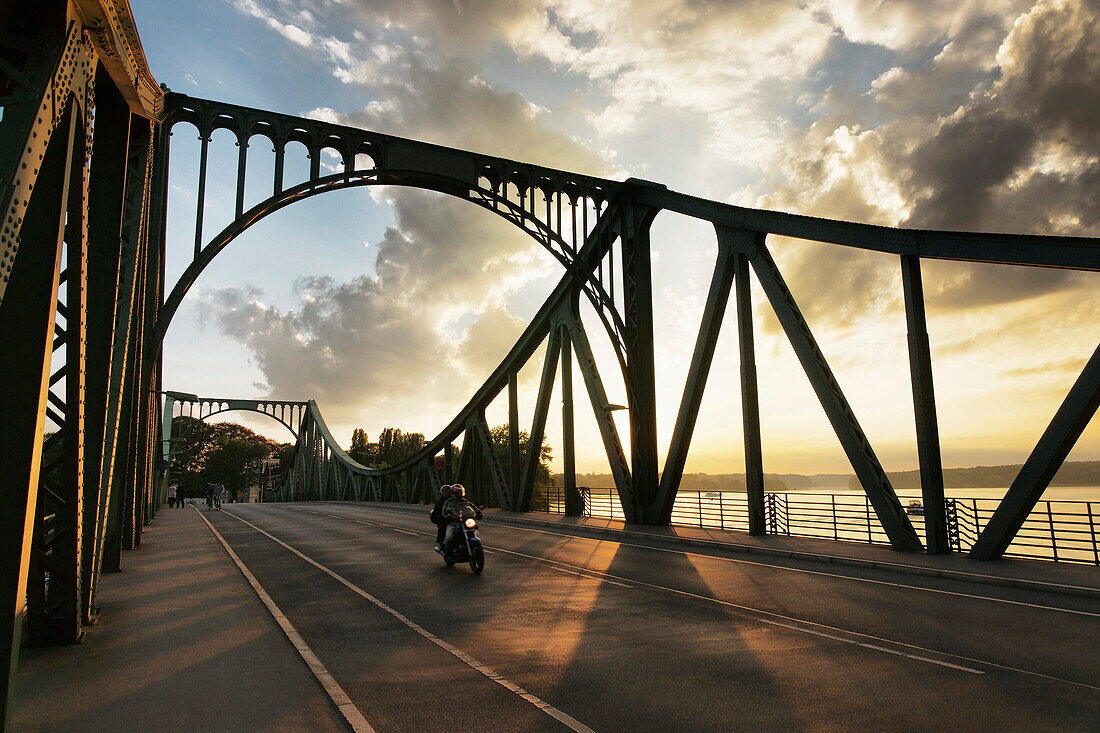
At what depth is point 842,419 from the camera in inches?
560

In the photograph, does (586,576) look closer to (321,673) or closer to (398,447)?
(321,673)

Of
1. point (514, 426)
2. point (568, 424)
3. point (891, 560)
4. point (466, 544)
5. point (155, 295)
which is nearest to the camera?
point (891, 560)

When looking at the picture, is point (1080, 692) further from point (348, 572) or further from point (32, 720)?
point (348, 572)

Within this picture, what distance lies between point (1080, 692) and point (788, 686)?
2.16 meters

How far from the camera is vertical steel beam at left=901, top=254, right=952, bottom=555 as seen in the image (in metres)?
13.0

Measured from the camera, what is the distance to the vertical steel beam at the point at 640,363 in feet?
71.1

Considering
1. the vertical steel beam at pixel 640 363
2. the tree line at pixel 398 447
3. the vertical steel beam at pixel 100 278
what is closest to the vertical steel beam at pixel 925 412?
→ the vertical steel beam at pixel 640 363

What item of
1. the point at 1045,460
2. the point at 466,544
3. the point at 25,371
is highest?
the point at 25,371

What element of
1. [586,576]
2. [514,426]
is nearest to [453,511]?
[586,576]

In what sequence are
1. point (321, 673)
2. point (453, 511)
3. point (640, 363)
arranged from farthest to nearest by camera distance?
point (640, 363)
point (453, 511)
point (321, 673)

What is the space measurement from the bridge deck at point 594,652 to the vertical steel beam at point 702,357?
279 inches

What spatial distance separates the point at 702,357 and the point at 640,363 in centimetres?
385

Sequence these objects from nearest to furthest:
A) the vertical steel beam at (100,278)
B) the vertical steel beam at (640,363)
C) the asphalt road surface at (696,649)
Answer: the asphalt road surface at (696,649) < the vertical steel beam at (100,278) < the vertical steel beam at (640,363)

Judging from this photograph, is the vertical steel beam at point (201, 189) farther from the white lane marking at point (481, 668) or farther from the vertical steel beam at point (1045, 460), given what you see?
the vertical steel beam at point (1045, 460)
